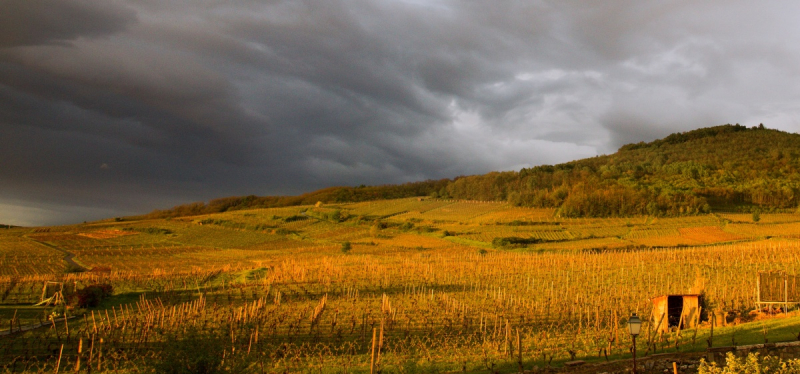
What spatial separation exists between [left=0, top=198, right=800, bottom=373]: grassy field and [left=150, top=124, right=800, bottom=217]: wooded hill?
7704 mm

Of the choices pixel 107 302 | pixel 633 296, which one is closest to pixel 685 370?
pixel 633 296

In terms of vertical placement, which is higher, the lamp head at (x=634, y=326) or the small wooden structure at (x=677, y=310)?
the lamp head at (x=634, y=326)

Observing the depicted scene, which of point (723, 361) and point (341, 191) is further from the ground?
point (341, 191)

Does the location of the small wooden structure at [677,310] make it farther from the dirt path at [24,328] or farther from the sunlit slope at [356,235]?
the sunlit slope at [356,235]

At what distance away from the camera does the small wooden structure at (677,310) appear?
18.0 metres

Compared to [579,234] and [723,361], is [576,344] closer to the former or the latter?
[723,361]

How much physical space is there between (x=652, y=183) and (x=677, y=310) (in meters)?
89.8

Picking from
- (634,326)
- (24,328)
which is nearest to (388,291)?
(24,328)

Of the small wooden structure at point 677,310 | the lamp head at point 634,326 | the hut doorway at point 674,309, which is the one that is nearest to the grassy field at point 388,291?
the small wooden structure at point 677,310

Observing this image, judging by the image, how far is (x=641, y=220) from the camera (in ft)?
252

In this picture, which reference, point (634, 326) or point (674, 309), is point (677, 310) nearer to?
point (674, 309)

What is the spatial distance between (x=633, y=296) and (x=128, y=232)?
3430 inches

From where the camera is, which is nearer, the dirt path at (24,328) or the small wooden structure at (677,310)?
the small wooden structure at (677,310)

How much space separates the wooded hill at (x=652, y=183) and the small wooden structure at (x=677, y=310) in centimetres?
6798
